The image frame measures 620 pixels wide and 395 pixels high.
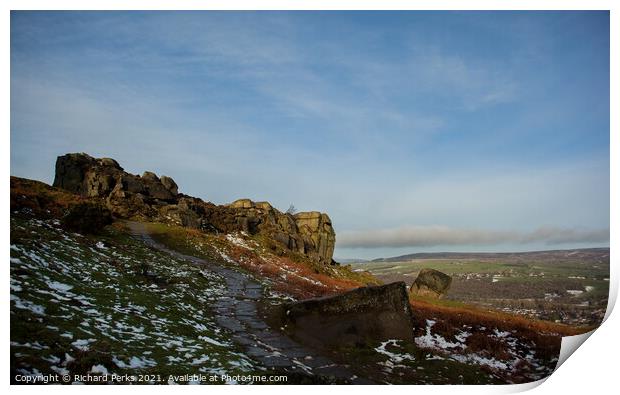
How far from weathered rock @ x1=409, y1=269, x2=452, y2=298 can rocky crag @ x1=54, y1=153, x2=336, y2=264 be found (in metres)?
19.2

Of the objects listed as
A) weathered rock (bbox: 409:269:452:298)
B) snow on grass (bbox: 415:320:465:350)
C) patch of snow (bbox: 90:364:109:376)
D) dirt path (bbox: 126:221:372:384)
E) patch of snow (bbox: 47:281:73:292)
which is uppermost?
patch of snow (bbox: 47:281:73:292)

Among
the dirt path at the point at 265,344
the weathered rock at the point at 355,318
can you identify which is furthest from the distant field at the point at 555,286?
the dirt path at the point at 265,344

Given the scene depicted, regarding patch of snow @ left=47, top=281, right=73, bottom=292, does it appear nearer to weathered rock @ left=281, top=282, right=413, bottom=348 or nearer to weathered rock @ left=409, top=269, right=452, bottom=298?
weathered rock @ left=281, top=282, right=413, bottom=348

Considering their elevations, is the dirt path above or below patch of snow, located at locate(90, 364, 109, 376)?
below

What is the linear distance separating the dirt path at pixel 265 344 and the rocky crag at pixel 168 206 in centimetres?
3023

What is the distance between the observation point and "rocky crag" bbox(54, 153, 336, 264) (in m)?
48.6

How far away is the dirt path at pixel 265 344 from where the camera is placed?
11391 millimetres

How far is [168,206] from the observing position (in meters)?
51.7

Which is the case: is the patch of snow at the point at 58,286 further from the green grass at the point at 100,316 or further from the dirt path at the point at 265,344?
the dirt path at the point at 265,344

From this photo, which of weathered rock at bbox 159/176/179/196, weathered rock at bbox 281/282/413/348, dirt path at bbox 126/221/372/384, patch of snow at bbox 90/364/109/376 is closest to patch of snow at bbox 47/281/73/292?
patch of snow at bbox 90/364/109/376
